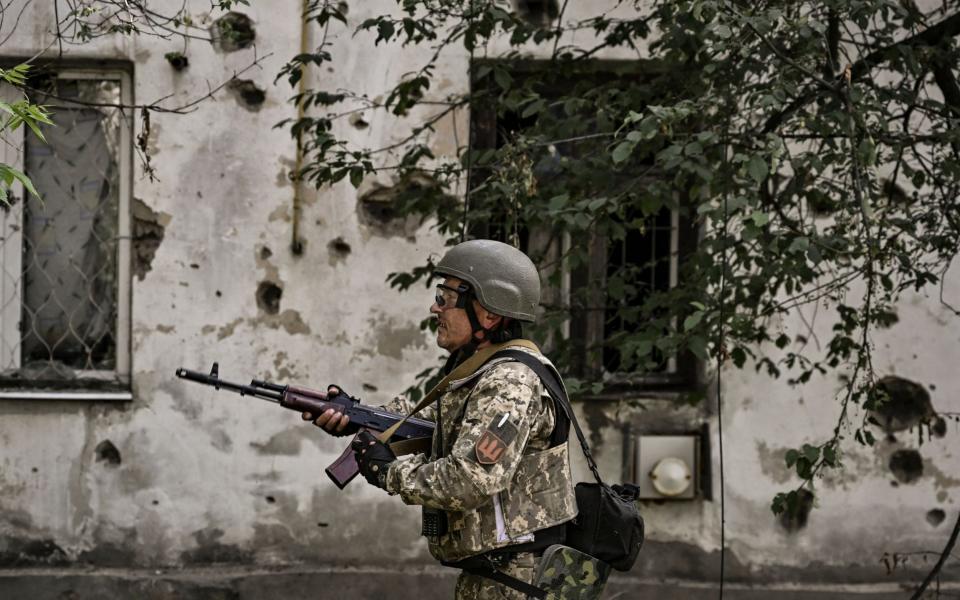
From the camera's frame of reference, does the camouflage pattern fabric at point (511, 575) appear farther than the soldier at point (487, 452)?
Yes

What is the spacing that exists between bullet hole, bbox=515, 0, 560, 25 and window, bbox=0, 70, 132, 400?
206 centimetres

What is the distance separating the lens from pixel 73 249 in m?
6.20

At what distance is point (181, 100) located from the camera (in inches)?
237

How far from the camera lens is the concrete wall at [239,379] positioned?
19.7ft

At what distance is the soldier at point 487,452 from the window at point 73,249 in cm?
284

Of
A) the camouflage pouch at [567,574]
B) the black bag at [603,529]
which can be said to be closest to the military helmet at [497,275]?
the black bag at [603,529]

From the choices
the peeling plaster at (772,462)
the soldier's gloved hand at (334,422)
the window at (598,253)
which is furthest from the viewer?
the peeling plaster at (772,462)

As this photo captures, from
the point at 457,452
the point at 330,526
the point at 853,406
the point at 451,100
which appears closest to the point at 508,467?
the point at 457,452

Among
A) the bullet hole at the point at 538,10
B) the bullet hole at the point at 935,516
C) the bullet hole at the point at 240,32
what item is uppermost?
the bullet hole at the point at 538,10

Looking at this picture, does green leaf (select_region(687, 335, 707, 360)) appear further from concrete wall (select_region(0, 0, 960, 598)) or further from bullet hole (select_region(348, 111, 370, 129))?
bullet hole (select_region(348, 111, 370, 129))

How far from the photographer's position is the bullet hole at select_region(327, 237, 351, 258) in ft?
20.0

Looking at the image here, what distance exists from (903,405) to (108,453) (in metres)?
4.12

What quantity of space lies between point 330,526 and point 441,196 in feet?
6.55

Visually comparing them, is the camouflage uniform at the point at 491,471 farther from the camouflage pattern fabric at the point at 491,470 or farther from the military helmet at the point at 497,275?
the military helmet at the point at 497,275
